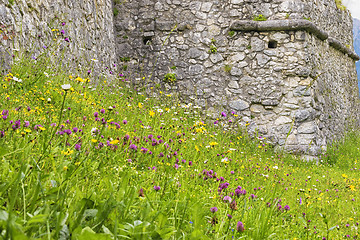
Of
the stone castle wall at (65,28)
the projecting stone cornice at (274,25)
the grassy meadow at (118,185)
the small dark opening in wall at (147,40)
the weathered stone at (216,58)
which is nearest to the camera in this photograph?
the grassy meadow at (118,185)

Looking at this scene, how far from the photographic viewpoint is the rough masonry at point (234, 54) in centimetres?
677

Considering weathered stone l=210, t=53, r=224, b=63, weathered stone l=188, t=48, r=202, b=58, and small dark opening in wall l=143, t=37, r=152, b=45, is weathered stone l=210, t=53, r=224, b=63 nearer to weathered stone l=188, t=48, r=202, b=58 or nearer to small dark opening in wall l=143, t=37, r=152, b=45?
weathered stone l=188, t=48, r=202, b=58

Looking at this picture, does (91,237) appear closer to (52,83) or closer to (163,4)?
(52,83)

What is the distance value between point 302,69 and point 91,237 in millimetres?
6612

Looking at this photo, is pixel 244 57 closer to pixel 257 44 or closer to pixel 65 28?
pixel 257 44

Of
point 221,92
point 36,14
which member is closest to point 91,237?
point 36,14

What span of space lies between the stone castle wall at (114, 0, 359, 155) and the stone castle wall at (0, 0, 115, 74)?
0.98 metres

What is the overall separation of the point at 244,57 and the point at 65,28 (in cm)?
391

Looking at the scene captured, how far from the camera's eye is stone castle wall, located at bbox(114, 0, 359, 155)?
6.80 metres

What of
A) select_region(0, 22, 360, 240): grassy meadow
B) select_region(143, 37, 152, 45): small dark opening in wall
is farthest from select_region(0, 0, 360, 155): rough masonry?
select_region(0, 22, 360, 240): grassy meadow

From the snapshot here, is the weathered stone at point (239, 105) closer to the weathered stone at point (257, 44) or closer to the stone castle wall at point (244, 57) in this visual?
the stone castle wall at point (244, 57)

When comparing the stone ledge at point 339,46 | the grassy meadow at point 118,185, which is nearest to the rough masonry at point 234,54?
the stone ledge at point 339,46

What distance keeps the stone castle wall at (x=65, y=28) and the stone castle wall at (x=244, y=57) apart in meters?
0.98

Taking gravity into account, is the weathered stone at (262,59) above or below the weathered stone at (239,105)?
above
